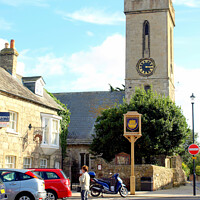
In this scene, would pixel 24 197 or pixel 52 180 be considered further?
pixel 52 180

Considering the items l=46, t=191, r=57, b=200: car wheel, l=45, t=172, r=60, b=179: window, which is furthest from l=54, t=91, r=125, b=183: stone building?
l=46, t=191, r=57, b=200: car wheel

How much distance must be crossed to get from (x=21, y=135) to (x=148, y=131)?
412 inches

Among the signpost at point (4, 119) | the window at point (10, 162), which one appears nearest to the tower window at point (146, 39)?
the window at point (10, 162)

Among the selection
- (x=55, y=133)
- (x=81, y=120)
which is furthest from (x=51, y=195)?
(x=81, y=120)

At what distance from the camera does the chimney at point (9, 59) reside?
28312 mm

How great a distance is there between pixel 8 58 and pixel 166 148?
567 inches

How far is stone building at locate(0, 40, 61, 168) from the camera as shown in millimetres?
23969

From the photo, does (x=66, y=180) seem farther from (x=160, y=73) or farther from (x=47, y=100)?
(x=160, y=73)

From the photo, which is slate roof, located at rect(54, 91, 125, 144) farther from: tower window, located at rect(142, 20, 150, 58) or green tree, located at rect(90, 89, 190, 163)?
green tree, located at rect(90, 89, 190, 163)

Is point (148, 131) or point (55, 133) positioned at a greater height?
point (148, 131)

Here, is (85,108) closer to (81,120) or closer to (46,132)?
(81,120)

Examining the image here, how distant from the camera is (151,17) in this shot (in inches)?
1661

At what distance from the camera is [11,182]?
15023 mm

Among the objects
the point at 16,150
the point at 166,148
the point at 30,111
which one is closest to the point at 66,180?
the point at 16,150
